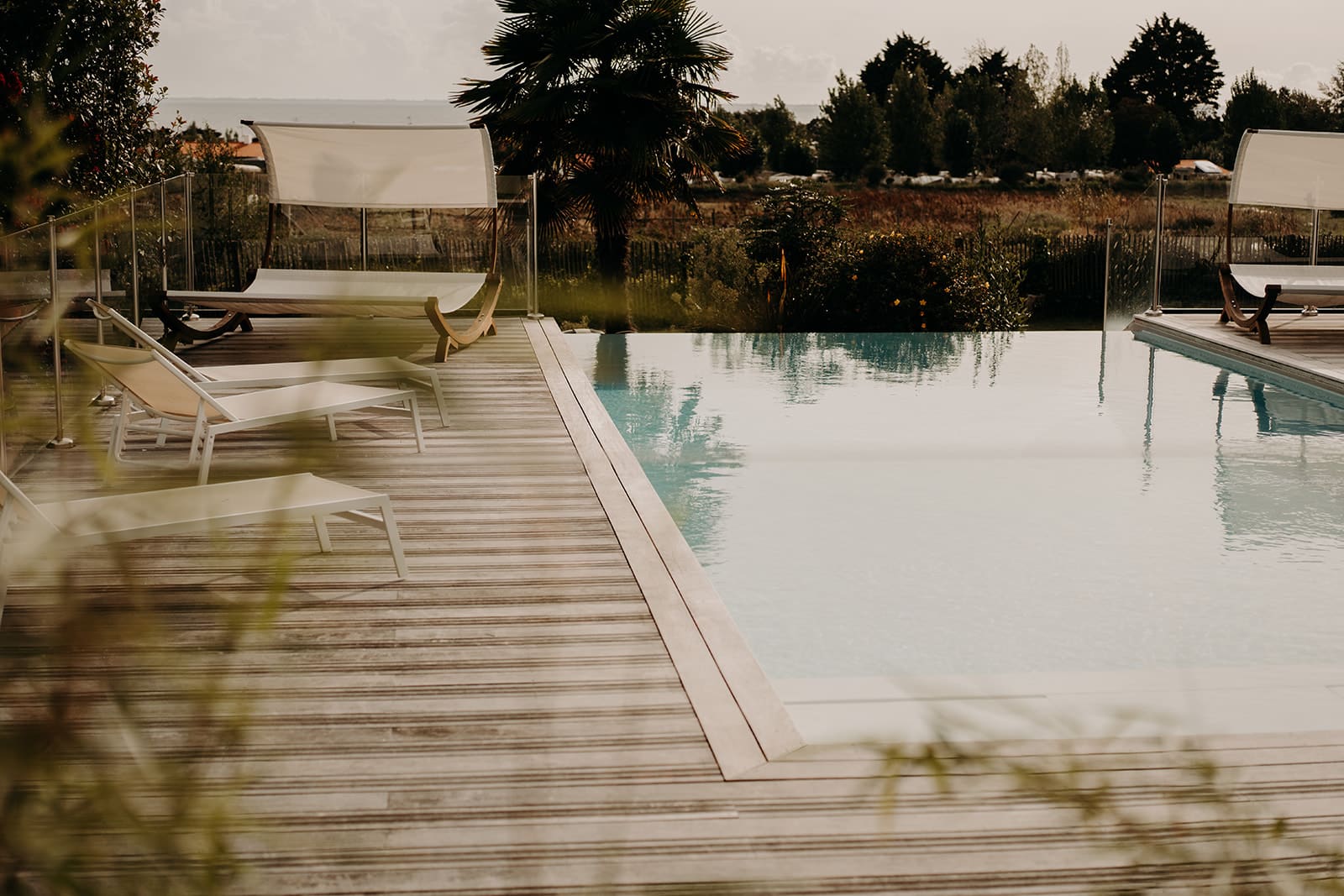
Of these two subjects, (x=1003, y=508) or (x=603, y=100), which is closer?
(x=1003, y=508)

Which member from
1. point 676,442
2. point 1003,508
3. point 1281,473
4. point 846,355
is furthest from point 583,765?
point 846,355

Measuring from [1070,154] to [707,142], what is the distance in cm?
3157

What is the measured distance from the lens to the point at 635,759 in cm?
289

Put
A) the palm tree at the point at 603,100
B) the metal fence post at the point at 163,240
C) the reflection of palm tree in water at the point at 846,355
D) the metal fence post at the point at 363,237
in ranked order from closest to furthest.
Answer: the metal fence post at the point at 163,240
the metal fence post at the point at 363,237
the reflection of palm tree in water at the point at 846,355
the palm tree at the point at 603,100

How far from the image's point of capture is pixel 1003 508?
7395 millimetres

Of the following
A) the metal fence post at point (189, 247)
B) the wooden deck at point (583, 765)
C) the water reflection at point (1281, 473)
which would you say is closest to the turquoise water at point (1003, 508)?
the water reflection at point (1281, 473)

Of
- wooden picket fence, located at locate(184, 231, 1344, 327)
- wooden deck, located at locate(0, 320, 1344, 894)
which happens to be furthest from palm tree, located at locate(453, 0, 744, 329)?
wooden deck, located at locate(0, 320, 1344, 894)

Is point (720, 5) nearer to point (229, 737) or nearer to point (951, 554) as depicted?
point (951, 554)

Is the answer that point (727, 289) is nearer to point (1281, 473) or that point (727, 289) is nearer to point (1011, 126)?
point (1281, 473)

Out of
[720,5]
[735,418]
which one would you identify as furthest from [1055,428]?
[720,5]

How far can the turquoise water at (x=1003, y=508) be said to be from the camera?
220 inches

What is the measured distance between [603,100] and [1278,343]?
282 inches

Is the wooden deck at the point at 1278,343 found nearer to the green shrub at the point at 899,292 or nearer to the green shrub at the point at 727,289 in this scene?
the green shrub at the point at 899,292

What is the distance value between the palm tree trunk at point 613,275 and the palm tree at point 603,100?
5.6 inches
